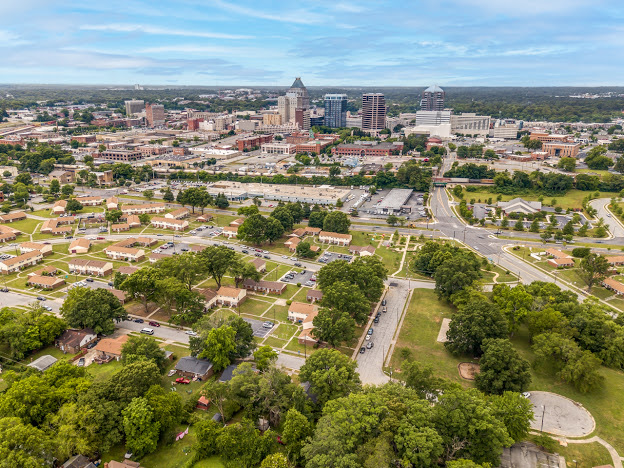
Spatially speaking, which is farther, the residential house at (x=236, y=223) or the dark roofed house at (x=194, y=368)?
the residential house at (x=236, y=223)

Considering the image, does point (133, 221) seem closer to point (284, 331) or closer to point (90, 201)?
point (90, 201)

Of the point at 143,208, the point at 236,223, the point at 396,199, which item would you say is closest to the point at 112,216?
the point at 143,208

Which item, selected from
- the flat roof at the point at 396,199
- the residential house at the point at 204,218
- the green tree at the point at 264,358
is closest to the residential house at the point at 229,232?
the residential house at the point at 204,218

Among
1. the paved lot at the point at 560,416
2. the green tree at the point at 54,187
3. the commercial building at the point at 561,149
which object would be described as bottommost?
the paved lot at the point at 560,416

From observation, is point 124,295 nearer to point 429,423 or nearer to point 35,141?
point 429,423

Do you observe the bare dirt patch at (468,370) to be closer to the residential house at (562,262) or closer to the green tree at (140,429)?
the green tree at (140,429)

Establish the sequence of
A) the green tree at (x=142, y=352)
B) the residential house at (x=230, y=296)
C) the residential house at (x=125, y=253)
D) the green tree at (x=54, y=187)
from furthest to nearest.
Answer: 1. the green tree at (x=54, y=187)
2. the residential house at (x=125, y=253)
3. the residential house at (x=230, y=296)
4. the green tree at (x=142, y=352)
